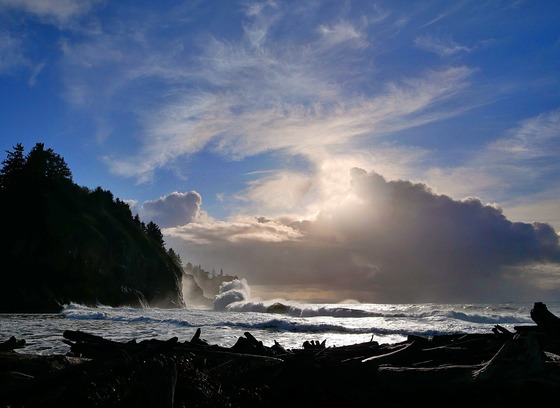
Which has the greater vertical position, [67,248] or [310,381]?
[67,248]

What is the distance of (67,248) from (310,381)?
212ft

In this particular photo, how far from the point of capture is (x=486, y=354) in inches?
218

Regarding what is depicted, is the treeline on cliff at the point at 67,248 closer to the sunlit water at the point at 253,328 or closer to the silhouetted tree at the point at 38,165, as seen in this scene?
the silhouetted tree at the point at 38,165

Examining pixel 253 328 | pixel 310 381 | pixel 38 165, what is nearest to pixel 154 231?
pixel 38 165

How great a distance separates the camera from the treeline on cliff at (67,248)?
51156mm

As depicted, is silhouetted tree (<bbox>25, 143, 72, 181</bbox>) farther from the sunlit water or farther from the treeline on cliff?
the sunlit water

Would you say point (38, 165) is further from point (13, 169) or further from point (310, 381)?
point (310, 381)

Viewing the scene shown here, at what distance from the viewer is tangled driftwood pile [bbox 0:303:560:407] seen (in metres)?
3.60

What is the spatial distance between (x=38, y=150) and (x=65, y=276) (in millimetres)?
24460

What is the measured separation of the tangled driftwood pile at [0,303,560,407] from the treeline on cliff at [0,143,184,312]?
51.7m

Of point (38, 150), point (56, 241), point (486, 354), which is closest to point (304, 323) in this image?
point (486, 354)

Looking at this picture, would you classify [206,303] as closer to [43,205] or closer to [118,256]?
[118,256]

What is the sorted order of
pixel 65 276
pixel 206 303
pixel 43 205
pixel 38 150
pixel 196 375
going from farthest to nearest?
pixel 206 303, pixel 38 150, pixel 43 205, pixel 65 276, pixel 196 375

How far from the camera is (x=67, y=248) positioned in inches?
2377
